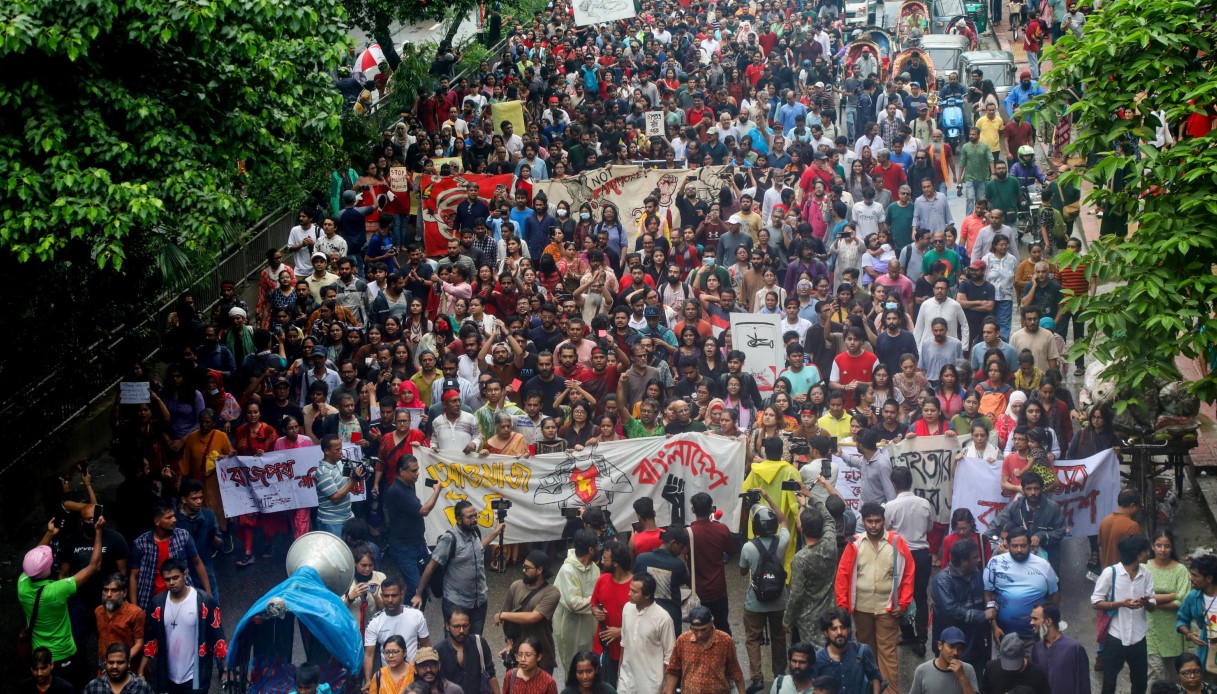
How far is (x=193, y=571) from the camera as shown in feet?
38.9

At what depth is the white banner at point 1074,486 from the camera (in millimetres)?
12695

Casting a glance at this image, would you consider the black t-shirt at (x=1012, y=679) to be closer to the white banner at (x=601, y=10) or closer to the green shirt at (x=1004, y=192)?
the green shirt at (x=1004, y=192)

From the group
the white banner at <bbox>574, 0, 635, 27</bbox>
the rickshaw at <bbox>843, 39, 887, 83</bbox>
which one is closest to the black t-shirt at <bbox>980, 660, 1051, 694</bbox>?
the rickshaw at <bbox>843, 39, 887, 83</bbox>

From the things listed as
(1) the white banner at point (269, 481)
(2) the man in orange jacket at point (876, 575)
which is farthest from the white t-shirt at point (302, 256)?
(2) the man in orange jacket at point (876, 575)

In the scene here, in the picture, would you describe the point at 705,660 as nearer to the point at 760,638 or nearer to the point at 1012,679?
the point at 760,638

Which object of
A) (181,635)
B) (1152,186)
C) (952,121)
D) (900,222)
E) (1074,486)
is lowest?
(952,121)

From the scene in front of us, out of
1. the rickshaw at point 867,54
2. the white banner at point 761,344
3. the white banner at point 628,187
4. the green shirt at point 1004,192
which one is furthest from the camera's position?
the rickshaw at point 867,54

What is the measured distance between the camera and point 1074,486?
41.9 ft

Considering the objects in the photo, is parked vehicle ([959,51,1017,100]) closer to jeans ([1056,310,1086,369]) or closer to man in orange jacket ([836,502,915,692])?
jeans ([1056,310,1086,369])

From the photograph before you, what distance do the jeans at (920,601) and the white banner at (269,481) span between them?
17.6 ft

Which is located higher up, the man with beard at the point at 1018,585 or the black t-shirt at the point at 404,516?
the black t-shirt at the point at 404,516

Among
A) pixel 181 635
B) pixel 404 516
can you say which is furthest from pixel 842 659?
pixel 181 635

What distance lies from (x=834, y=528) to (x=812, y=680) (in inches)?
73.7

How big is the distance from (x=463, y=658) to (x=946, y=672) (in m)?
3.20
